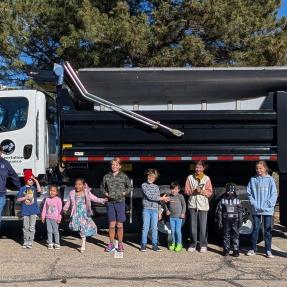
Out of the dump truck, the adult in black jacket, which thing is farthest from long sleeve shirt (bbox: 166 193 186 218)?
the adult in black jacket

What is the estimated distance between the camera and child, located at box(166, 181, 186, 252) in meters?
9.04

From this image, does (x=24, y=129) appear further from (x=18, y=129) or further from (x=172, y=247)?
(x=172, y=247)

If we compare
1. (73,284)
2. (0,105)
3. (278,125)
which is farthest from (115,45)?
(73,284)

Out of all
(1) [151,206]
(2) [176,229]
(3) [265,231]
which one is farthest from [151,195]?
(3) [265,231]

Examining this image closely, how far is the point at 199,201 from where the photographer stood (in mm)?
9016

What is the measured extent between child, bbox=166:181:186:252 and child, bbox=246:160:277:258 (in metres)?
1.10

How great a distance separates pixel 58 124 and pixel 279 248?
4.15 meters

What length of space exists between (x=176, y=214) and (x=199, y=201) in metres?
0.43

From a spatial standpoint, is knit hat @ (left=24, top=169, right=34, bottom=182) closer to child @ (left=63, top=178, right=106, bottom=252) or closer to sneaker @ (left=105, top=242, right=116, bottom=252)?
child @ (left=63, top=178, right=106, bottom=252)

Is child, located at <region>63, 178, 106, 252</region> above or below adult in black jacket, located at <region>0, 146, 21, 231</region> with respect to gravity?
below

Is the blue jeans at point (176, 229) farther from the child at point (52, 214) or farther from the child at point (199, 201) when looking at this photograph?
the child at point (52, 214)

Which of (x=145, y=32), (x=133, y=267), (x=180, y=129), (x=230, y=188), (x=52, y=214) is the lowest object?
(x=133, y=267)

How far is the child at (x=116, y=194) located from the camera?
28.9 ft

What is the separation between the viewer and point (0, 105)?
9547 mm
